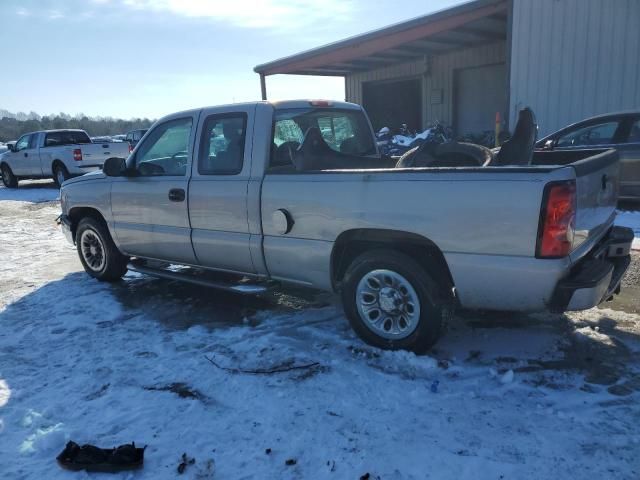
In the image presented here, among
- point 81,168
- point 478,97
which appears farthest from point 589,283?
point 478,97

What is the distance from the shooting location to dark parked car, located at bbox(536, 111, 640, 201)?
27.0ft

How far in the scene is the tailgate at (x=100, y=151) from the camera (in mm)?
15562

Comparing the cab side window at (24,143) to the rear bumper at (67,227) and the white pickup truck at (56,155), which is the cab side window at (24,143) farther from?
the rear bumper at (67,227)

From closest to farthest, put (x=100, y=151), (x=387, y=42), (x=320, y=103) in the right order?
(x=320, y=103) → (x=387, y=42) → (x=100, y=151)

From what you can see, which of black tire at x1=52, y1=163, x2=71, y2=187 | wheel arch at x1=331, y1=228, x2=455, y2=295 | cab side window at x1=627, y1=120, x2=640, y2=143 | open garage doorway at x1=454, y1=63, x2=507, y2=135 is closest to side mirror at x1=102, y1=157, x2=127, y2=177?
wheel arch at x1=331, y1=228, x2=455, y2=295

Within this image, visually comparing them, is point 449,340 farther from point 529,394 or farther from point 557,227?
point 557,227

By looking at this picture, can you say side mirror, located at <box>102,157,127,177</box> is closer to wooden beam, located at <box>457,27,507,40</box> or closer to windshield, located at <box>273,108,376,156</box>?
windshield, located at <box>273,108,376,156</box>

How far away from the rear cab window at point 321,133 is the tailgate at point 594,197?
2.02 meters

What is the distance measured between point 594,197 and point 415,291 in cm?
134

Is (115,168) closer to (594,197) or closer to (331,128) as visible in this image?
(331,128)

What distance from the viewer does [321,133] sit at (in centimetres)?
477

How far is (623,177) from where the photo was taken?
8344 mm

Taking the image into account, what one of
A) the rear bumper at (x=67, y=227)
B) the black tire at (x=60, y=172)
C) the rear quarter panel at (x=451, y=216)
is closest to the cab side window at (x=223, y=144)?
the rear quarter panel at (x=451, y=216)

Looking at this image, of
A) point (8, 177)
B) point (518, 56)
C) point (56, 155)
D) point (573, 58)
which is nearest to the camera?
point (573, 58)
